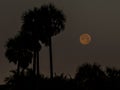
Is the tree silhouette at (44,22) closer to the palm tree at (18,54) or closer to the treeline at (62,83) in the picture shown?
the treeline at (62,83)

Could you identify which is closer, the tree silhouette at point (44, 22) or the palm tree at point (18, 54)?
the tree silhouette at point (44, 22)

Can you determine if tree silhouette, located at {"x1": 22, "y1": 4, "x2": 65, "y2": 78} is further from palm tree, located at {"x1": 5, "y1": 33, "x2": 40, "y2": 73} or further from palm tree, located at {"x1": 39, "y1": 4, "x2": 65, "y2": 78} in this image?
palm tree, located at {"x1": 5, "y1": 33, "x2": 40, "y2": 73}

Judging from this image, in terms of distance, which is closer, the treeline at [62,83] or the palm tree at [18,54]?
the treeline at [62,83]

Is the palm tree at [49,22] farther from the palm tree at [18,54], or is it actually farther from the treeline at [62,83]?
the palm tree at [18,54]

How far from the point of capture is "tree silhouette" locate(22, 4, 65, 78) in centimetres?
4634

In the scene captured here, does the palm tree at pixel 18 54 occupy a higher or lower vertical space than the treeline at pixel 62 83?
higher

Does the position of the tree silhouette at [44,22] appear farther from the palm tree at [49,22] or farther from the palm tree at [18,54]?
the palm tree at [18,54]

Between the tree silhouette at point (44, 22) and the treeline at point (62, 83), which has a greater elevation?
the tree silhouette at point (44, 22)

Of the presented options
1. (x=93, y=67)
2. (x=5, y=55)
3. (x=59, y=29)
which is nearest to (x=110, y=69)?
(x=93, y=67)

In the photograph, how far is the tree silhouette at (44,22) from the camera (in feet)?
152

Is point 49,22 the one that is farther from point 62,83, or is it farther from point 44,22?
→ point 62,83

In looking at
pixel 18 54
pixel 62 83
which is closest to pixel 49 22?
pixel 62 83

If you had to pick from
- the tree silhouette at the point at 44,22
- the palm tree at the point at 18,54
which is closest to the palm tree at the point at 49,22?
the tree silhouette at the point at 44,22

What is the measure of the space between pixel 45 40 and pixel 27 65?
17174 millimetres
